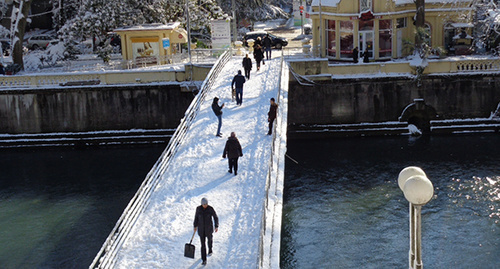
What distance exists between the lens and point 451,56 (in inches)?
1642

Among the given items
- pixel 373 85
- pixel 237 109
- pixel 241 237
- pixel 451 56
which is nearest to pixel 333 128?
→ pixel 373 85

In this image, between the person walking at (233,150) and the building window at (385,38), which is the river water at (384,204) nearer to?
the person walking at (233,150)

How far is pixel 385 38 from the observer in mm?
42125

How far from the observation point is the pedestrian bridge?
57.7 ft

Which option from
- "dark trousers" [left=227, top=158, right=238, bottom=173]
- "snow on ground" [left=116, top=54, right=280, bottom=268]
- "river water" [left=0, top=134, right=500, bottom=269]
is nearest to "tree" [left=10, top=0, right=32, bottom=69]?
"river water" [left=0, top=134, right=500, bottom=269]

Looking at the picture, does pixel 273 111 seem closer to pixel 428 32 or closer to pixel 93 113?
pixel 93 113

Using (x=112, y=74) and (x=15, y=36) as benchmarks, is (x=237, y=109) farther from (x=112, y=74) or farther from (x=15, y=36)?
(x=15, y=36)

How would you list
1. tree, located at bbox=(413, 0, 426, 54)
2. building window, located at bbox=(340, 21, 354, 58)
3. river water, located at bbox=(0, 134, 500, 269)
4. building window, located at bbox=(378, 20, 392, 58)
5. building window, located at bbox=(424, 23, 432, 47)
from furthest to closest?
building window, located at bbox=(340, 21, 354, 58) < building window, located at bbox=(378, 20, 392, 58) < building window, located at bbox=(424, 23, 432, 47) < tree, located at bbox=(413, 0, 426, 54) < river water, located at bbox=(0, 134, 500, 269)

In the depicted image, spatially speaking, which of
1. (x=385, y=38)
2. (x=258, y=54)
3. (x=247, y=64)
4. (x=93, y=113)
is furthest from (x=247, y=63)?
(x=385, y=38)

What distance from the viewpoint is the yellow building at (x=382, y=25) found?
41375 millimetres

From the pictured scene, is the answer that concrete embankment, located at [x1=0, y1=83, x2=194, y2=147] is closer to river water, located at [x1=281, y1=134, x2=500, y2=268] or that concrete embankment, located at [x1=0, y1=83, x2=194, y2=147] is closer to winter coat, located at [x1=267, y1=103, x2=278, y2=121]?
river water, located at [x1=281, y1=134, x2=500, y2=268]

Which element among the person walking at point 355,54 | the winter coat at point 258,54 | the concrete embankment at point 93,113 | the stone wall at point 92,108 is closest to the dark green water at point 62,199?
the concrete embankment at point 93,113

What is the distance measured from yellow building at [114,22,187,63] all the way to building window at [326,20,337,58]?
28.0ft

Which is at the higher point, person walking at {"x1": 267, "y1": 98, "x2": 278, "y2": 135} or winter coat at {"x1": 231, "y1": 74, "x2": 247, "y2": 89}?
winter coat at {"x1": 231, "y1": 74, "x2": 247, "y2": 89}
